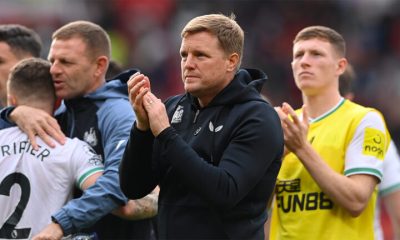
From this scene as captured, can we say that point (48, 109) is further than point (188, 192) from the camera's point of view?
Yes

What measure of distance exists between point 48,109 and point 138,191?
3.47 feet

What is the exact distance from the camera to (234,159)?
4676 millimetres

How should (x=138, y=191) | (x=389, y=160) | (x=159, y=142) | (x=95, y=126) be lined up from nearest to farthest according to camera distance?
(x=159, y=142)
(x=138, y=191)
(x=95, y=126)
(x=389, y=160)

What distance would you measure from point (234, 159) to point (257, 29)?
13.5 meters

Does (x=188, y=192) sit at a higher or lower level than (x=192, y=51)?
lower

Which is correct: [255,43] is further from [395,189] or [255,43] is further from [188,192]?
[188,192]

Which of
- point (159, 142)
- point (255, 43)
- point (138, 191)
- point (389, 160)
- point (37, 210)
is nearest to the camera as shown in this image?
point (159, 142)

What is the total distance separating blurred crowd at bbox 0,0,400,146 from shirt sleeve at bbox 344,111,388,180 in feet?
35.0

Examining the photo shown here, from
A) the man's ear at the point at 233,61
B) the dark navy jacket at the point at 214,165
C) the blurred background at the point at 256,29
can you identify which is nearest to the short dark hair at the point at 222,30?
the man's ear at the point at 233,61

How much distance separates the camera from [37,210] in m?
5.39

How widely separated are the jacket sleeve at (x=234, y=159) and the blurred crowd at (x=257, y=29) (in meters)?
11.7

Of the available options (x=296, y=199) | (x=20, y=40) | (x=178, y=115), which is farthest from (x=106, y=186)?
(x=20, y=40)

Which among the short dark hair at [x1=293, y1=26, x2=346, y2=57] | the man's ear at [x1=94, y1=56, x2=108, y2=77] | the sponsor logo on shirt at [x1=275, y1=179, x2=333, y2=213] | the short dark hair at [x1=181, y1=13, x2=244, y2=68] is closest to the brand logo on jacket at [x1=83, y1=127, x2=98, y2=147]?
the man's ear at [x1=94, y1=56, x2=108, y2=77]

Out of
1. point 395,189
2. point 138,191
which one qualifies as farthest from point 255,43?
point 138,191
